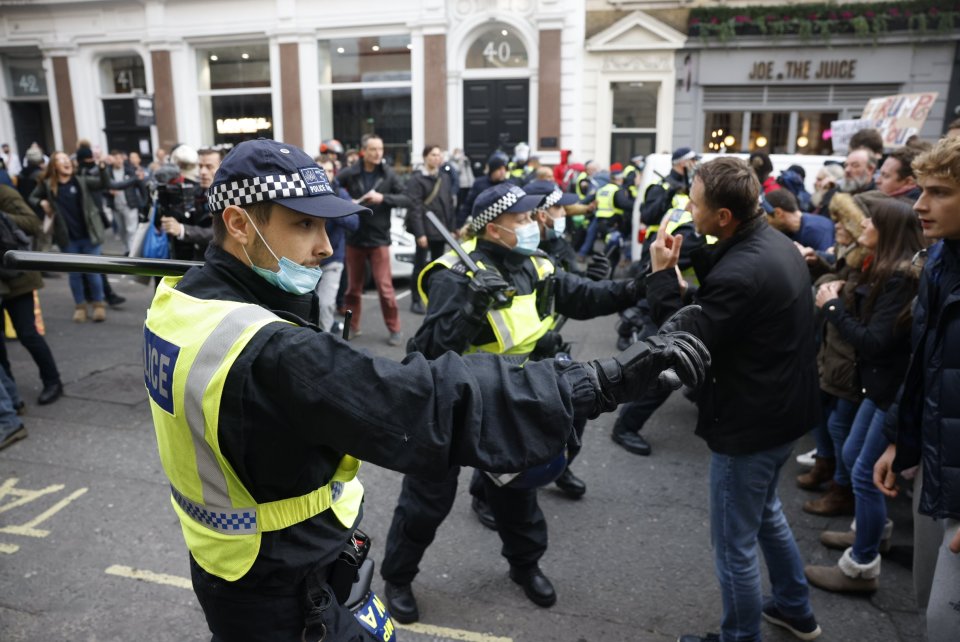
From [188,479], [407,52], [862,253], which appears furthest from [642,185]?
[407,52]

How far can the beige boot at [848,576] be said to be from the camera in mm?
3359

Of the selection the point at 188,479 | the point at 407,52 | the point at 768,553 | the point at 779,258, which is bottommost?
the point at 768,553

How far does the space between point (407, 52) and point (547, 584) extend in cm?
1756

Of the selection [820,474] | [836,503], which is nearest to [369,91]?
[820,474]

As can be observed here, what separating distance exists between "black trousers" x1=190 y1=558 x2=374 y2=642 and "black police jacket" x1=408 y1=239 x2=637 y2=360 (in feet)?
4.65

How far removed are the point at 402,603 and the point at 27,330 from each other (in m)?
4.14

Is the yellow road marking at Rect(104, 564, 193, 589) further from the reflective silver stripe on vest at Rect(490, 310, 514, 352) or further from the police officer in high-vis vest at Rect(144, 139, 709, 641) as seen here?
the reflective silver stripe on vest at Rect(490, 310, 514, 352)

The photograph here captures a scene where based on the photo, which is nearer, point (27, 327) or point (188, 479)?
point (188, 479)

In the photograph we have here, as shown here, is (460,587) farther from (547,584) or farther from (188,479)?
(188,479)

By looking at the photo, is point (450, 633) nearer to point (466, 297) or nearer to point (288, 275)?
point (466, 297)

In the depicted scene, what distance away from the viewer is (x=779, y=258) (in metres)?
2.65

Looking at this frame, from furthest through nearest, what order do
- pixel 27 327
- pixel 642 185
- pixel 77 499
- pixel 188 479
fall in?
1. pixel 642 185
2. pixel 27 327
3. pixel 77 499
4. pixel 188 479

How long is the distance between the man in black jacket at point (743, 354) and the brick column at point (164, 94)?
789 inches

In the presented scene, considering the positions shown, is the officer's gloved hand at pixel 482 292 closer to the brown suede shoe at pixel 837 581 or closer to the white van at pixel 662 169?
the brown suede shoe at pixel 837 581
